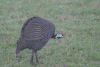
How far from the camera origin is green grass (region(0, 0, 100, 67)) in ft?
12.1

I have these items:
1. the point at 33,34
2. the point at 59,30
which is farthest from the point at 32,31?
the point at 59,30

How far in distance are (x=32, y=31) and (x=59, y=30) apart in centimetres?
194

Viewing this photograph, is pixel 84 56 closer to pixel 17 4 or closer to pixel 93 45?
pixel 93 45

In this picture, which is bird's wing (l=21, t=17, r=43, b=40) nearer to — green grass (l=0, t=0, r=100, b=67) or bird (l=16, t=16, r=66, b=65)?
bird (l=16, t=16, r=66, b=65)

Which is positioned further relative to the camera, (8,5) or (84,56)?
(8,5)

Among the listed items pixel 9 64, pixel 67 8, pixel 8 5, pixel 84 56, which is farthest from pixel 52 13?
pixel 9 64

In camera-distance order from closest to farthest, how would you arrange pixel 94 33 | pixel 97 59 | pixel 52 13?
pixel 97 59
pixel 94 33
pixel 52 13

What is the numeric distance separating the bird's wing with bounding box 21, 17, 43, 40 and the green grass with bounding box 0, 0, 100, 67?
932 millimetres

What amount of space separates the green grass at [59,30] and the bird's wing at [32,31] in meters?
0.93

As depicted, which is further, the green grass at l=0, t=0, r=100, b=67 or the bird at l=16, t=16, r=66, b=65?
the green grass at l=0, t=0, r=100, b=67

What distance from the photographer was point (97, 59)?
3.80 meters

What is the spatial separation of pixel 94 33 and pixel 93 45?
0.73m

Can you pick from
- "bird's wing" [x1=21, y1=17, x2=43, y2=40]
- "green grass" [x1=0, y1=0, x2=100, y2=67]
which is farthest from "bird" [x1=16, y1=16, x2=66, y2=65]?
"green grass" [x1=0, y1=0, x2=100, y2=67]

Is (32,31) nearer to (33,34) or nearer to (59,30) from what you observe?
(33,34)
